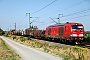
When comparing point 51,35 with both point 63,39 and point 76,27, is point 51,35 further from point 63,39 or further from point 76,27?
point 76,27

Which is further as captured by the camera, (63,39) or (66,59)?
(63,39)

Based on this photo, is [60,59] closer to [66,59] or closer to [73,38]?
[66,59]

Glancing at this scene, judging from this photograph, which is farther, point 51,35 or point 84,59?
point 51,35

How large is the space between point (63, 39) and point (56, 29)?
504 centimetres

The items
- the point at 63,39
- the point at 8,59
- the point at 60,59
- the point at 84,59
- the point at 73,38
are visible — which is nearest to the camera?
the point at 84,59

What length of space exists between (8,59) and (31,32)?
56.7 meters

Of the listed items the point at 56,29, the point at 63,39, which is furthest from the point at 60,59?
the point at 56,29

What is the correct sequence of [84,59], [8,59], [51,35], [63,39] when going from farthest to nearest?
[51,35] → [63,39] → [8,59] → [84,59]

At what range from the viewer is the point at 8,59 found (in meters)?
16.9

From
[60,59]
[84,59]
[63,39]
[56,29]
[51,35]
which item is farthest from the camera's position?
[51,35]

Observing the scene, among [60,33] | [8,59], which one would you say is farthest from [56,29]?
[8,59]

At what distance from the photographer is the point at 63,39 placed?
35281 millimetres

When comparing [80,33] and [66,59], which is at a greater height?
[80,33]

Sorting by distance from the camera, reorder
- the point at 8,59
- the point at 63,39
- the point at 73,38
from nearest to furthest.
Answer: the point at 8,59, the point at 73,38, the point at 63,39
